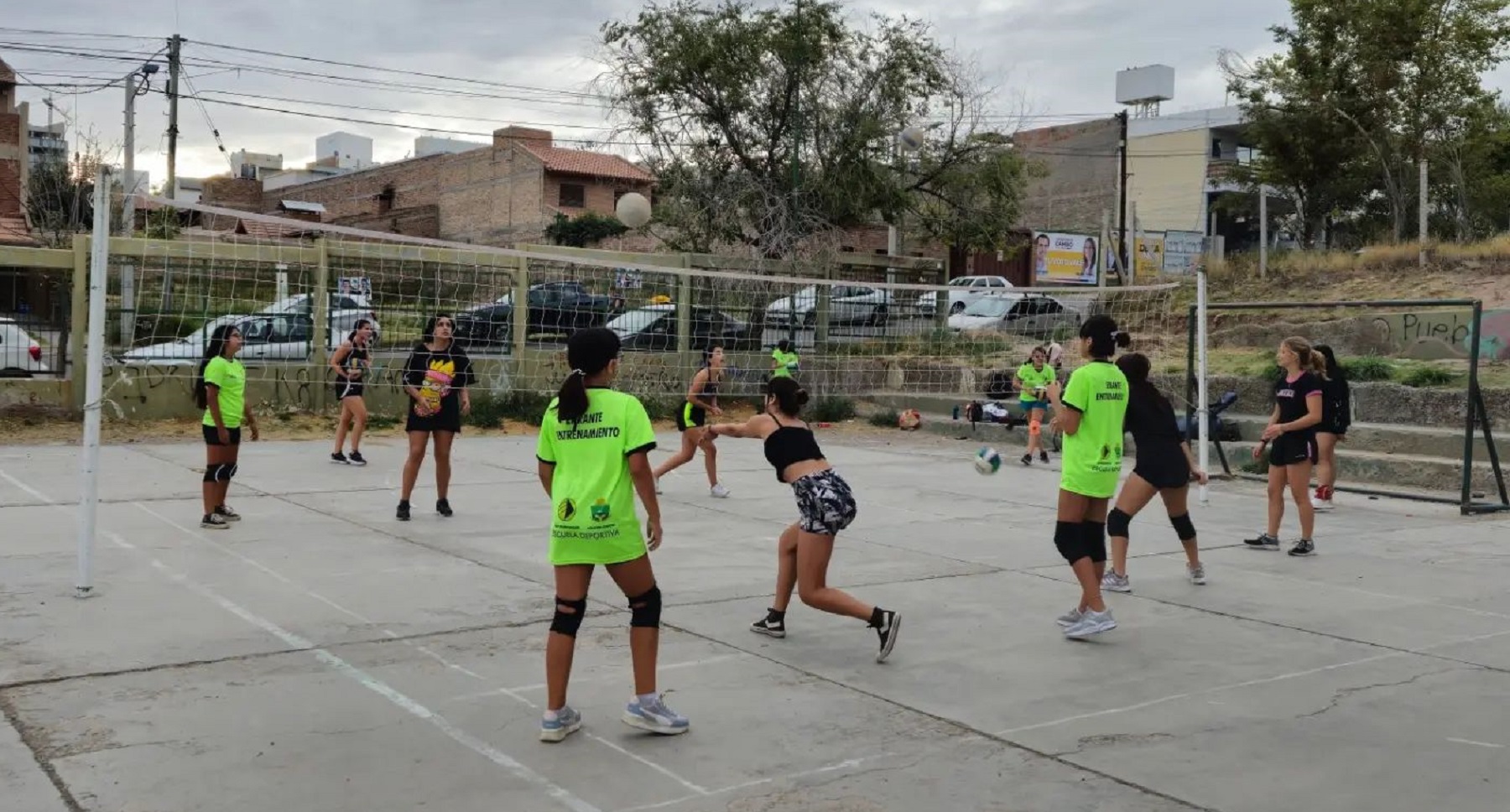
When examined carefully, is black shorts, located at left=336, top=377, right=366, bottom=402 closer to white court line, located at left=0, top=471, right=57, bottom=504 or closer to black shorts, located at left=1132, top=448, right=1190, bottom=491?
white court line, located at left=0, top=471, right=57, bottom=504

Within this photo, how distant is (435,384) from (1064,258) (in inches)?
1374

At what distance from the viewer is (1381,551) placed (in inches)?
408

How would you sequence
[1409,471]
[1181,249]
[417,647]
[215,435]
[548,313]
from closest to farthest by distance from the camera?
[417,647]
[215,435]
[1409,471]
[548,313]
[1181,249]

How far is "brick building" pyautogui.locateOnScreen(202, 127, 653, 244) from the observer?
4750cm

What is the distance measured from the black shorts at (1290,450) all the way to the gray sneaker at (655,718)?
6.05 metres

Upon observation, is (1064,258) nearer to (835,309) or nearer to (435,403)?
(835,309)

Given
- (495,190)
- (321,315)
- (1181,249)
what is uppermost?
(495,190)

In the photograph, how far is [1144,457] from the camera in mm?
8258

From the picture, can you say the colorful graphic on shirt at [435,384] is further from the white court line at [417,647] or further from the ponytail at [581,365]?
the ponytail at [581,365]

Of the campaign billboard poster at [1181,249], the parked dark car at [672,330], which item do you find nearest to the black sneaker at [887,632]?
the parked dark car at [672,330]

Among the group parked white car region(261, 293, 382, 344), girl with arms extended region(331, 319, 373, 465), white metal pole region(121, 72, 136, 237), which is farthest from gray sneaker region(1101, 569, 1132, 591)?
white metal pole region(121, 72, 136, 237)

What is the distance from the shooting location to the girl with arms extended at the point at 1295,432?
9586mm

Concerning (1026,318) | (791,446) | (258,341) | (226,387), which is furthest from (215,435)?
(1026,318)

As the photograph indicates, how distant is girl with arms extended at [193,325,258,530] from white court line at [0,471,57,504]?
80.1 inches
